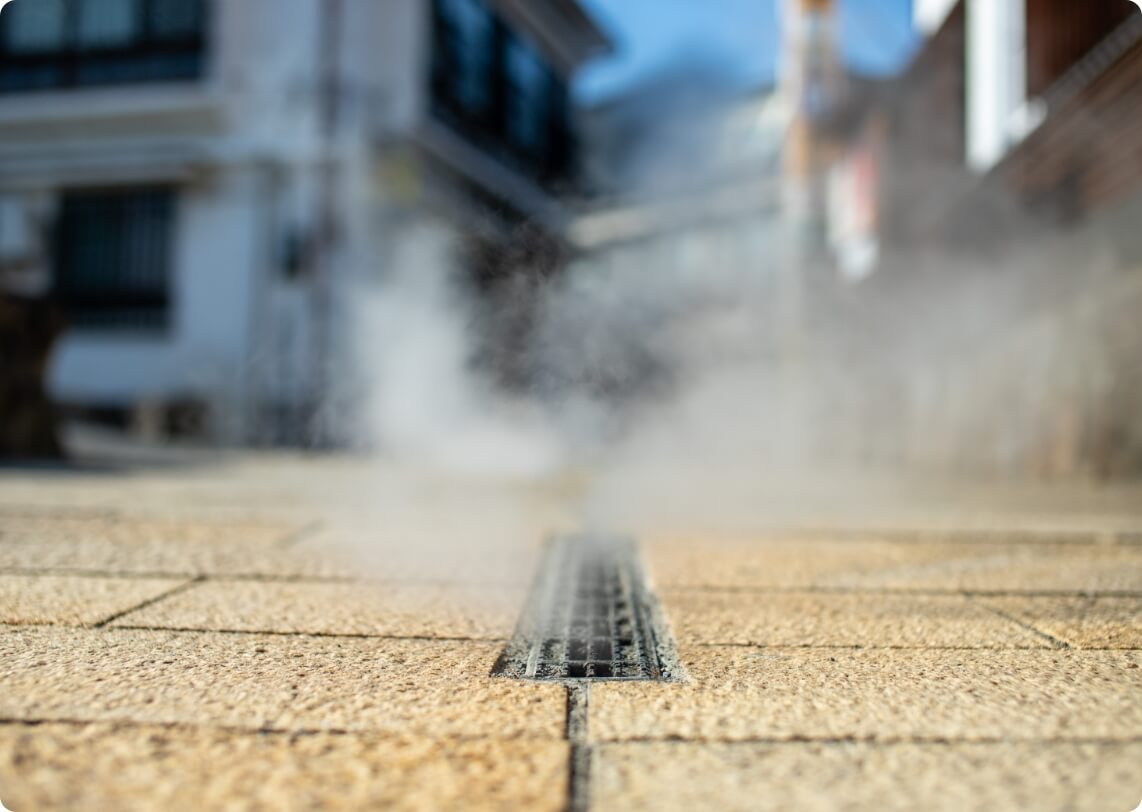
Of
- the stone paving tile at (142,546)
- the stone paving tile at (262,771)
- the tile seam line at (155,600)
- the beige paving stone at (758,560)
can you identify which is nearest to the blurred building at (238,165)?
the stone paving tile at (142,546)

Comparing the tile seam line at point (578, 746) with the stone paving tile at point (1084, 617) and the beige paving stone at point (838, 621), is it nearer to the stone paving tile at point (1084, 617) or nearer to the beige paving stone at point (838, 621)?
the beige paving stone at point (838, 621)

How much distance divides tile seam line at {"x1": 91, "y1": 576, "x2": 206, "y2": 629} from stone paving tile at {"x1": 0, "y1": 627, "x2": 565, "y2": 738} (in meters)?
0.05

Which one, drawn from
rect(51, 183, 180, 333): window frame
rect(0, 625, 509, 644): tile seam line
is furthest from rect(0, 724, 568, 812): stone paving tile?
rect(51, 183, 180, 333): window frame

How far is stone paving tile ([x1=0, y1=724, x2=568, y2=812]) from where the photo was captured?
2.12ft

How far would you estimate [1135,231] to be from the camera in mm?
3912

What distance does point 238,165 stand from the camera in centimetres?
765

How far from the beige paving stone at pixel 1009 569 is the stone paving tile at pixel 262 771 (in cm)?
106

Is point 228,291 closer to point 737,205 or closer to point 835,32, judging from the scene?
point 737,205

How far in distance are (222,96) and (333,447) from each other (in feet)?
11.8

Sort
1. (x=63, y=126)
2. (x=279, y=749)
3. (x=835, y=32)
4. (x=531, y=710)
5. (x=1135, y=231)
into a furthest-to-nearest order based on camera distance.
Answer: (x=63, y=126) < (x=835, y=32) < (x=1135, y=231) < (x=531, y=710) < (x=279, y=749)

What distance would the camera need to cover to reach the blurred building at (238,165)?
24.0ft

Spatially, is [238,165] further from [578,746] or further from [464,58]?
[578,746]

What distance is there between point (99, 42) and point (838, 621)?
30.6 feet

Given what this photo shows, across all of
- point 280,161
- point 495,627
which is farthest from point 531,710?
point 280,161
